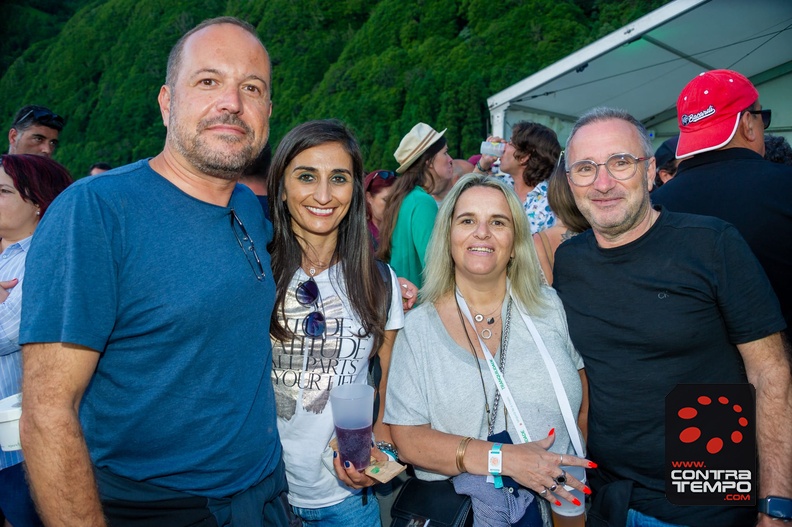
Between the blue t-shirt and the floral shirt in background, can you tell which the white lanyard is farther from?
the floral shirt in background

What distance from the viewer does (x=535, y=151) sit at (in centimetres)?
496

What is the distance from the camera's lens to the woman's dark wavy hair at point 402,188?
14.4 feet

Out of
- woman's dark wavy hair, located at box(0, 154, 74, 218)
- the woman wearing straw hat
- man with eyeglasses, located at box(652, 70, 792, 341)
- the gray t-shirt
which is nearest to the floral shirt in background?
the woman wearing straw hat

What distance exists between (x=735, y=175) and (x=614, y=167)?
0.71 metres

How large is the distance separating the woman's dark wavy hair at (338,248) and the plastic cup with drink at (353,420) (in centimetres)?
41

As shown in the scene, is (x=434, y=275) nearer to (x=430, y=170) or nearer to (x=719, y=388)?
(x=719, y=388)

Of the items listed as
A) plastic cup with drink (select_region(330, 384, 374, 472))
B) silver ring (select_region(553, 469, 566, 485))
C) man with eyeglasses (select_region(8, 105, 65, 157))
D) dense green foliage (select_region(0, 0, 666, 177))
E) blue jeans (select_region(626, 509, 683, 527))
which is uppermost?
dense green foliage (select_region(0, 0, 666, 177))

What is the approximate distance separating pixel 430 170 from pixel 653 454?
3300mm

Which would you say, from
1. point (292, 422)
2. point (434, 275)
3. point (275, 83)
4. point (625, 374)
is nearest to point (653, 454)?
point (625, 374)

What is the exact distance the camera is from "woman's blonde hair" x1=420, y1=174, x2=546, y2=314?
2.49 m

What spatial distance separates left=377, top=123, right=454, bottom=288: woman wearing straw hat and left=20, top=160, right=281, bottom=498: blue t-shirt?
7.95 ft

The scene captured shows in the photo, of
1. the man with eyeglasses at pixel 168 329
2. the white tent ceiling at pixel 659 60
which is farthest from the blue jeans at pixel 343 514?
the white tent ceiling at pixel 659 60

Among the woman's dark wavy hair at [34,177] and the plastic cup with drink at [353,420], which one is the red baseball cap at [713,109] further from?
the woman's dark wavy hair at [34,177]

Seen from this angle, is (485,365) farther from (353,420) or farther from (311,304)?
(311,304)
